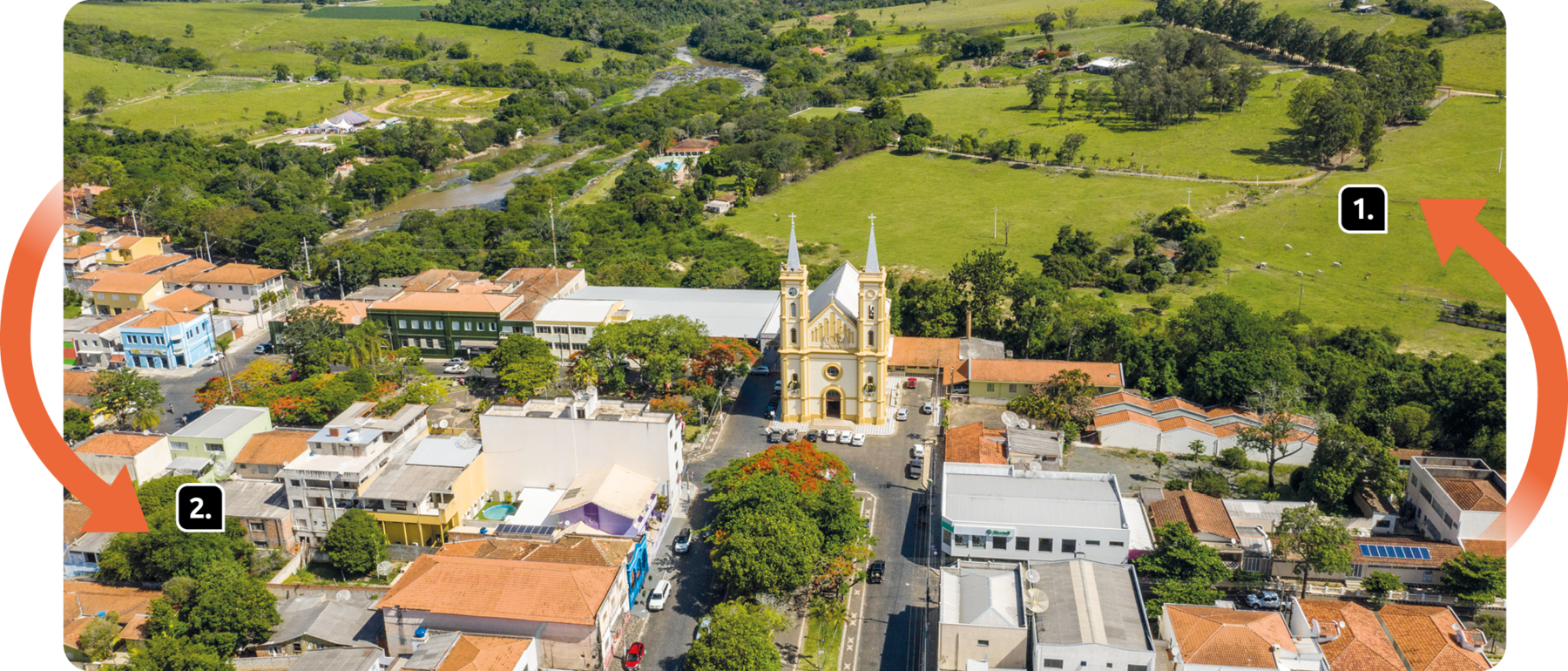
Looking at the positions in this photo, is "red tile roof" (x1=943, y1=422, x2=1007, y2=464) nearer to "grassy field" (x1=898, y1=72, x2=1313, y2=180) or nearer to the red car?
the red car

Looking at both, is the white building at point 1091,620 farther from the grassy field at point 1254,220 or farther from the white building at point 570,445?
the grassy field at point 1254,220

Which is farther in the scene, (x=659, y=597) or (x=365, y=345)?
(x=365, y=345)

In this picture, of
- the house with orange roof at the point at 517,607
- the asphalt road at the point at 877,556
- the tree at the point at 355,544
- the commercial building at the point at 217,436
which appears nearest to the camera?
the house with orange roof at the point at 517,607

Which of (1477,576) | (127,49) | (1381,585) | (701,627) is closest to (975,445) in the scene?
(1381,585)

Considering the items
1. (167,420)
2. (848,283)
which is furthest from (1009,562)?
(167,420)

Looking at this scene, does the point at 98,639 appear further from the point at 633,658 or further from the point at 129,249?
the point at 129,249

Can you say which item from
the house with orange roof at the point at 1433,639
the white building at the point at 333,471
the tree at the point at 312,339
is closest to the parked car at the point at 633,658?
the white building at the point at 333,471
